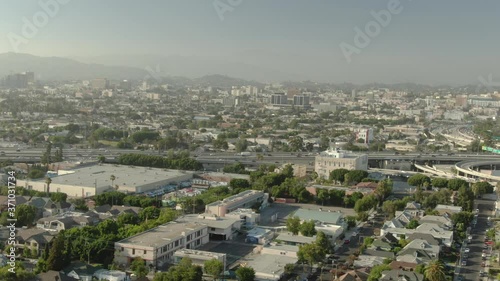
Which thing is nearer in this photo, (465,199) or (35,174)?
(465,199)

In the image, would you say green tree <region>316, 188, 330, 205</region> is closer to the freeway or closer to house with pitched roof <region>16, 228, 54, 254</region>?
house with pitched roof <region>16, 228, 54, 254</region>

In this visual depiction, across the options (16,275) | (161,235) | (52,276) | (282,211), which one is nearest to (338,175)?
(282,211)

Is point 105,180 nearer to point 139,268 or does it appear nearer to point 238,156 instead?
point 139,268

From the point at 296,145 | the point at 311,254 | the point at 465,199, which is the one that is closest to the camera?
the point at 311,254

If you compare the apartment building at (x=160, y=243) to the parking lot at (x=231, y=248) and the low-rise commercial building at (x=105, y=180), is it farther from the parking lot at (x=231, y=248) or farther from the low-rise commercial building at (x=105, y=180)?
the low-rise commercial building at (x=105, y=180)

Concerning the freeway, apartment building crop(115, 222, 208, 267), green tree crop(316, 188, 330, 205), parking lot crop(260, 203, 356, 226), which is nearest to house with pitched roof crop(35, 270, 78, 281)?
apartment building crop(115, 222, 208, 267)

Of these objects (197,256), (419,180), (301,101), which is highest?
(301,101)

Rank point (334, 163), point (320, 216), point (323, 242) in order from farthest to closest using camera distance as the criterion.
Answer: point (334, 163)
point (320, 216)
point (323, 242)
